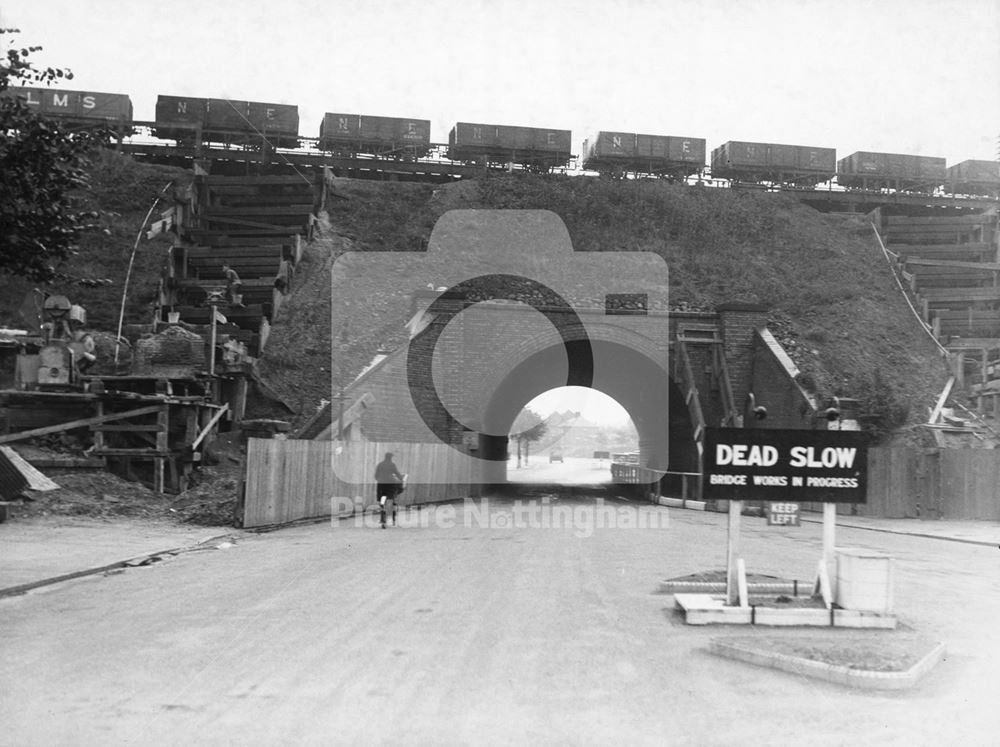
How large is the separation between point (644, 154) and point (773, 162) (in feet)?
23.3

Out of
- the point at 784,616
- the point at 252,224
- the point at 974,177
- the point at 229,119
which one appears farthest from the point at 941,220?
the point at 784,616

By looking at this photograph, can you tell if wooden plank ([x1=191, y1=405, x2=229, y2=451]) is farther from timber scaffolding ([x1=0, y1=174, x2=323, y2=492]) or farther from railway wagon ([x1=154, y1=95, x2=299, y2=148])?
railway wagon ([x1=154, y1=95, x2=299, y2=148])

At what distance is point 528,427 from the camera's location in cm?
8988

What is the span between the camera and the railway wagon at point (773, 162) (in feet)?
155

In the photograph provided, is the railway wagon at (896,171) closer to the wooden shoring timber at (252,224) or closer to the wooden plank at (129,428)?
the wooden shoring timber at (252,224)

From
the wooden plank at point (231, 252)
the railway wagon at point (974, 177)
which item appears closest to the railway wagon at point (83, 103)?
the wooden plank at point (231, 252)

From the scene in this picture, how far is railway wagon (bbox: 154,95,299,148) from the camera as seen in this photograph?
43.2 metres

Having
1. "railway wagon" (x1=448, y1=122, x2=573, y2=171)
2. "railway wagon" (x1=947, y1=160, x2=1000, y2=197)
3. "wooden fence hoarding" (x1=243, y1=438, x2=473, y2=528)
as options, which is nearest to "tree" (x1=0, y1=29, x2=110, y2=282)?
"wooden fence hoarding" (x1=243, y1=438, x2=473, y2=528)

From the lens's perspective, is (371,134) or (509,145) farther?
(509,145)

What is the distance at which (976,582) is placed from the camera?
1145cm

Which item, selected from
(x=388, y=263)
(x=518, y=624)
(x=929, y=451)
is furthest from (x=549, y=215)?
(x=518, y=624)

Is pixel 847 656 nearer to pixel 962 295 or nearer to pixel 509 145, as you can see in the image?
pixel 962 295

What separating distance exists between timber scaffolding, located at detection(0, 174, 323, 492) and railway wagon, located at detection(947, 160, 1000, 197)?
35.9 m

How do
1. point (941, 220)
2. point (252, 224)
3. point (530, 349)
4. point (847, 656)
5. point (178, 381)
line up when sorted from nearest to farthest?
point (847, 656) → point (178, 381) → point (530, 349) → point (252, 224) → point (941, 220)
